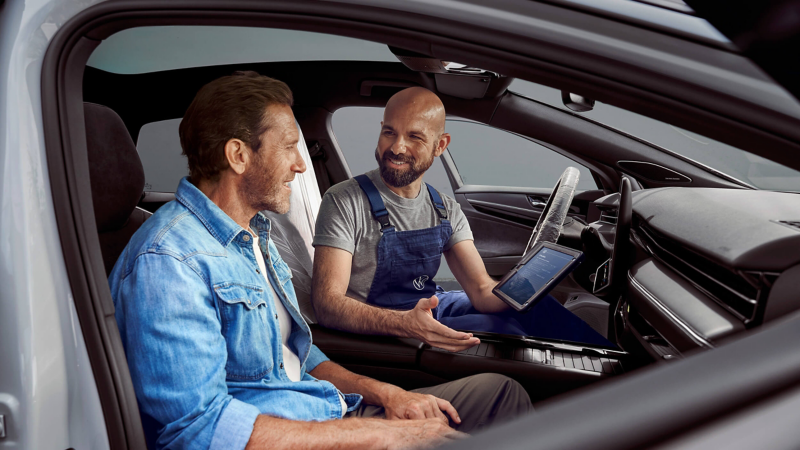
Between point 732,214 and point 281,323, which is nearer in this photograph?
point 732,214

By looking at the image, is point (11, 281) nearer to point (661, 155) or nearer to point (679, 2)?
point (679, 2)

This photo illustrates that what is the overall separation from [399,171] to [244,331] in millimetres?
1128

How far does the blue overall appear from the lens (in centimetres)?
179

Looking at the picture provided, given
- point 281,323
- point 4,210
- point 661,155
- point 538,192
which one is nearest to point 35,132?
point 4,210

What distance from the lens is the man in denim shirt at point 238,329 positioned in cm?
80

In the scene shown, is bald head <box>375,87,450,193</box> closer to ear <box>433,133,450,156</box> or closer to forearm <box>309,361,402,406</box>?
ear <box>433,133,450,156</box>

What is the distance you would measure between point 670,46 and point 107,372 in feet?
2.64

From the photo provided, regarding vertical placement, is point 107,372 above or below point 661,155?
Result: below

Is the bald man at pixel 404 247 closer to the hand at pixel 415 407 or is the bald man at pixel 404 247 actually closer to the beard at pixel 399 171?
the beard at pixel 399 171

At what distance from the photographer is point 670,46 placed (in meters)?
0.56

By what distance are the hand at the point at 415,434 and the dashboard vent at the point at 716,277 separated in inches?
20.1

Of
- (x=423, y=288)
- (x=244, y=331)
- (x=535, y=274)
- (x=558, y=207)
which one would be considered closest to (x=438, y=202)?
(x=423, y=288)

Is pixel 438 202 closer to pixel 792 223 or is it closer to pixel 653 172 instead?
pixel 653 172

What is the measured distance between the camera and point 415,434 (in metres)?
1.04
